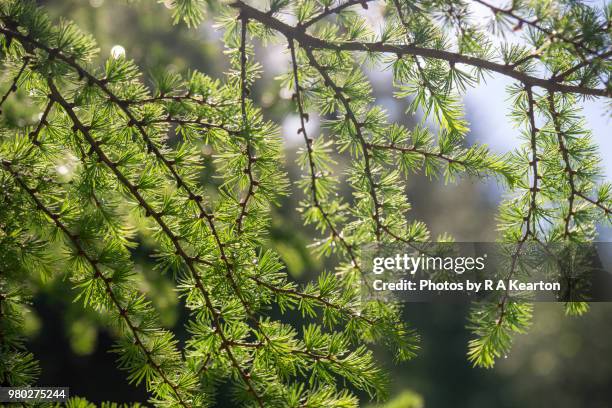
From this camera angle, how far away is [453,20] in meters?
0.68

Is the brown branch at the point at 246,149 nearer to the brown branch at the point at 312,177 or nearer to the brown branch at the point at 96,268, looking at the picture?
the brown branch at the point at 312,177

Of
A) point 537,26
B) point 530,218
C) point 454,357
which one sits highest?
point 454,357

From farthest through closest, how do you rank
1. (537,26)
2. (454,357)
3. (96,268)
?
(454,357) < (96,268) < (537,26)

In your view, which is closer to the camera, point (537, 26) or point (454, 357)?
point (537, 26)

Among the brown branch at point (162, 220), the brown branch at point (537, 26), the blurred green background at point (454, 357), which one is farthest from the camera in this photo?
the blurred green background at point (454, 357)

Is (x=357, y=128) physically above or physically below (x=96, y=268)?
above

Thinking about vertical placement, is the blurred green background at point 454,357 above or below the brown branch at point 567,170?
above

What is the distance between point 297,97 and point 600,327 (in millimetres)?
5505

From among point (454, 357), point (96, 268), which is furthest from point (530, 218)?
point (454, 357)

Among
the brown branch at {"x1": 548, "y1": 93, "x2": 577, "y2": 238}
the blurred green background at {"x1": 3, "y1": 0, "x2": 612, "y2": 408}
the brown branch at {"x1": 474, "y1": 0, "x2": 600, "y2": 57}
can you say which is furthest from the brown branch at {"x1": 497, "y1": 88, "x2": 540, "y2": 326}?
the blurred green background at {"x1": 3, "y1": 0, "x2": 612, "y2": 408}

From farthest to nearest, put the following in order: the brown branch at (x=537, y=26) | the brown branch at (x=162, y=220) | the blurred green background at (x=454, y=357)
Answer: the blurred green background at (x=454, y=357), the brown branch at (x=162, y=220), the brown branch at (x=537, y=26)

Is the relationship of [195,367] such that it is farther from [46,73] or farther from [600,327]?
[600,327]

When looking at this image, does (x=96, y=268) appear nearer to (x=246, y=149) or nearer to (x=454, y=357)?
(x=246, y=149)

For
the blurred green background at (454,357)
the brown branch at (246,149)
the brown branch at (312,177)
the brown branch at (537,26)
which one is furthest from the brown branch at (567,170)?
the blurred green background at (454,357)
